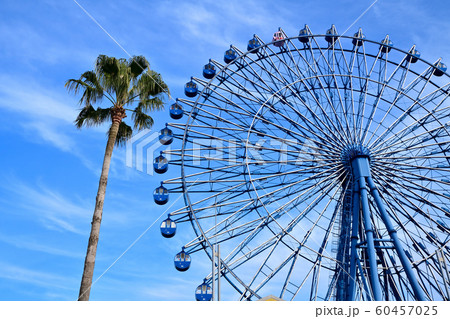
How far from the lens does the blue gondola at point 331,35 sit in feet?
80.4

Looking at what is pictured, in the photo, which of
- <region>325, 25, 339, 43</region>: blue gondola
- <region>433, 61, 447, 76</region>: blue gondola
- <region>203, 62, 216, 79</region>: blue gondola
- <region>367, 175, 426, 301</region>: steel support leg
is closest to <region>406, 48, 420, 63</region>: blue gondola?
<region>433, 61, 447, 76</region>: blue gondola

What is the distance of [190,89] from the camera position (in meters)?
23.5

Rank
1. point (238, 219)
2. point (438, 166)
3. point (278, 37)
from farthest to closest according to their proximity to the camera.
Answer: point (278, 37) < point (438, 166) < point (238, 219)

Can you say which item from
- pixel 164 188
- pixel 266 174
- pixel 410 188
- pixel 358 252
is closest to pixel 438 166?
pixel 410 188

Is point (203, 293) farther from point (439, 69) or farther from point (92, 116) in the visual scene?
point (439, 69)

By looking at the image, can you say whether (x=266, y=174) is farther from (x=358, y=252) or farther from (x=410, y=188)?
(x=410, y=188)

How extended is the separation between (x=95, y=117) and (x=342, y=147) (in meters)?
10.0

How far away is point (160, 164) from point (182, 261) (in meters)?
4.09

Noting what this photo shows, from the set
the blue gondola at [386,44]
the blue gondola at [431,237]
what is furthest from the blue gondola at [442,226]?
the blue gondola at [386,44]

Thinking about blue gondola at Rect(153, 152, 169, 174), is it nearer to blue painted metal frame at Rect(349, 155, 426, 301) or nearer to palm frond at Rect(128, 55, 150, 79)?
palm frond at Rect(128, 55, 150, 79)

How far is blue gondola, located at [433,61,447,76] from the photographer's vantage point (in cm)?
2397
